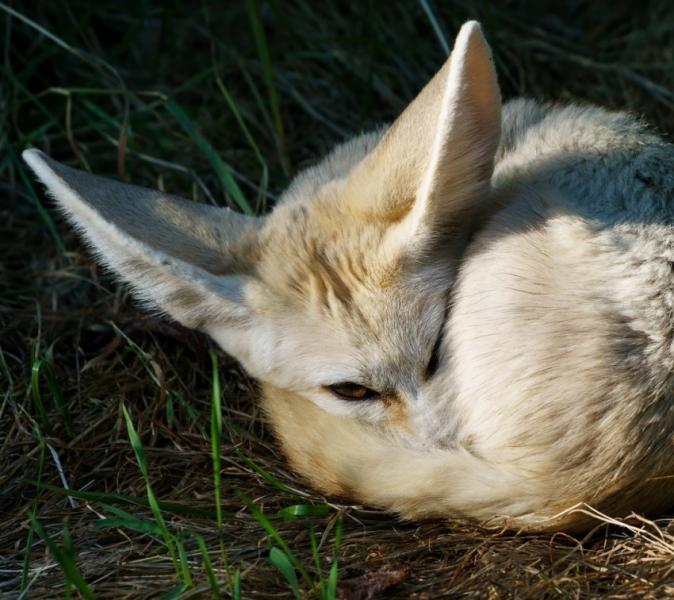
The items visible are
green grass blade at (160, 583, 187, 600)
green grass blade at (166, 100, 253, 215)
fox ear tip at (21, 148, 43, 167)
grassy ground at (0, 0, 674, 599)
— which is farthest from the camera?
green grass blade at (166, 100, 253, 215)

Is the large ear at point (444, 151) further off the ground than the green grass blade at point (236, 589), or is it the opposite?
the large ear at point (444, 151)

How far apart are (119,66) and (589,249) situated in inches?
144

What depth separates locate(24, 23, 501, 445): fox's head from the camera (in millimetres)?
2404

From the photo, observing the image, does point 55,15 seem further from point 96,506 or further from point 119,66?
point 96,506

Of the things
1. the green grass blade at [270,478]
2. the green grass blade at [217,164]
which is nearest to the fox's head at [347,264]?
the green grass blade at [270,478]

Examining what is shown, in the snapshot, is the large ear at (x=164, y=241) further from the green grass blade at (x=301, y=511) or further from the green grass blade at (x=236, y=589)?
the green grass blade at (x=236, y=589)

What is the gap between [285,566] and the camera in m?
2.21

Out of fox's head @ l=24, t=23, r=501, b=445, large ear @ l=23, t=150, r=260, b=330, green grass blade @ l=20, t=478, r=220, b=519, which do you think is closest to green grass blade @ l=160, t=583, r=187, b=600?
green grass blade @ l=20, t=478, r=220, b=519

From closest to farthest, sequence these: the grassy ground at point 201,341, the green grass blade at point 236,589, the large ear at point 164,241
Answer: the green grass blade at point 236,589
the grassy ground at point 201,341
the large ear at point 164,241

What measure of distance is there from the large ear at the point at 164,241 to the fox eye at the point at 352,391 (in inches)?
14.3

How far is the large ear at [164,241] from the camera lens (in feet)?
8.17

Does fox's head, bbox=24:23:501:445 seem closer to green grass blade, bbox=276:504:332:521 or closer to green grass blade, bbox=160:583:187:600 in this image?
green grass blade, bbox=276:504:332:521

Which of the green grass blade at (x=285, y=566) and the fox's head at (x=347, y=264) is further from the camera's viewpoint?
the fox's head at (x=347, y=264)

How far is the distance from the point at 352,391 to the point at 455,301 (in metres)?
0.42
